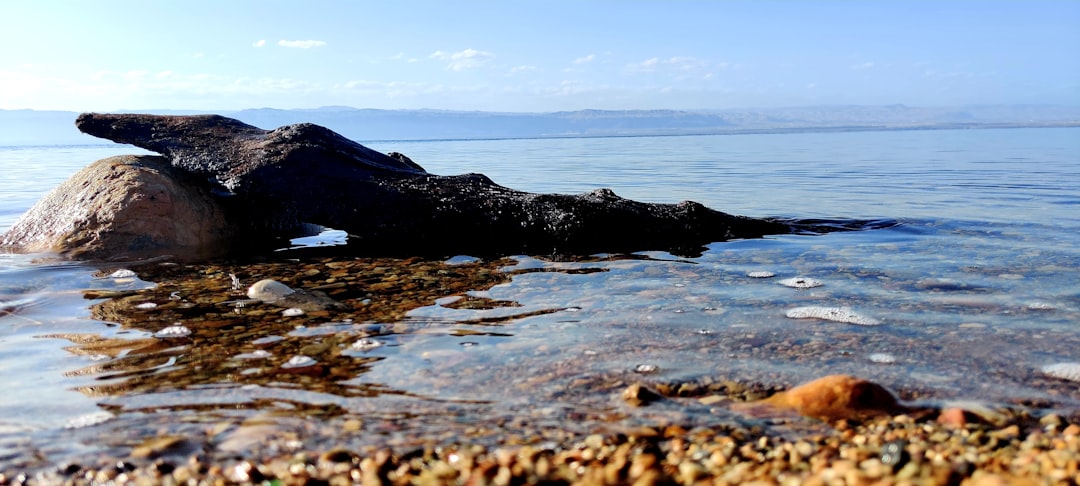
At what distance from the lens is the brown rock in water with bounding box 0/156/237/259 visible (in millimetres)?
7363

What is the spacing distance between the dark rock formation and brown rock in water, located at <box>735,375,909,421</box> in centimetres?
428

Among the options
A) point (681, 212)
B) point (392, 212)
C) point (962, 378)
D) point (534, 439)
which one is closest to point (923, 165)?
point (681, 212)

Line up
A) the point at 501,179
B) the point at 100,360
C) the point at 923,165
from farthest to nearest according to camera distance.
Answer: the point at 923,165 → the point at 501,179 → the point at 100,360

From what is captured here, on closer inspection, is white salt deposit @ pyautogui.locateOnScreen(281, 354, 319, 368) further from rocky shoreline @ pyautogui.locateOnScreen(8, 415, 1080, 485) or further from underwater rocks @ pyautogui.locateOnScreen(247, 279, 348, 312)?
underwater rocks @ pyautogui.locateOnScreen(247, 279, 348, 312)

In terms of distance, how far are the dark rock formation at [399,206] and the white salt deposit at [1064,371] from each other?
12.9 ft

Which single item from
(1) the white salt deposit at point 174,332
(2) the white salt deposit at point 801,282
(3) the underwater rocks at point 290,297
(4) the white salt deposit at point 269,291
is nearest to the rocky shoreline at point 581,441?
(1) the white salt deposit at point 174,332

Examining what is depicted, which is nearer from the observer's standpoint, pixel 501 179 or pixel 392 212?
pixel 392 212

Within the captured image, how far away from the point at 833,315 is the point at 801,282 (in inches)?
40.6

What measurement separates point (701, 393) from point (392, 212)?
5039 mm

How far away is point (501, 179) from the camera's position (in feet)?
62.2

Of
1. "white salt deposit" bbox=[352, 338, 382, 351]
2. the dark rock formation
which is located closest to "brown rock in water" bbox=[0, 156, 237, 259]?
the dark rock formation

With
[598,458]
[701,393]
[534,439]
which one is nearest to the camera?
[598,458]

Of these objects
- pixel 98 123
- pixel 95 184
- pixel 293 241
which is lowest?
pixel 293 241

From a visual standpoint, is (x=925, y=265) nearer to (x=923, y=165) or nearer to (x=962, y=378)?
(x=962, y=378)
